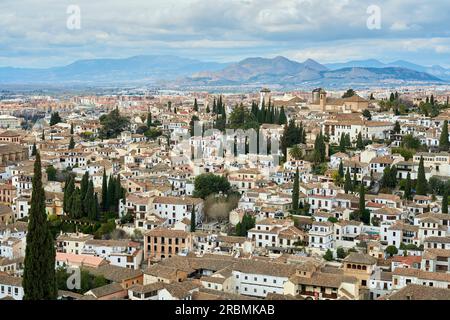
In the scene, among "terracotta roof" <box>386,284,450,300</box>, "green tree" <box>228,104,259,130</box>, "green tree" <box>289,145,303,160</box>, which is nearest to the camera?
"terracotta roof" <box>386,284,450,300</box>

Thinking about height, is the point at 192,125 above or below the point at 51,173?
above

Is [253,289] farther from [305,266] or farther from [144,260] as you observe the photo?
[144,260]

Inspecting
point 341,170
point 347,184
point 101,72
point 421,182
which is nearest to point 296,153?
point 341,170

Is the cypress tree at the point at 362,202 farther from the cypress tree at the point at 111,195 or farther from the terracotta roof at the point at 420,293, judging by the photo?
the cypress tree at the point at 111,195

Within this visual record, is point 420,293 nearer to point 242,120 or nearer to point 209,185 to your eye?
point 209,185

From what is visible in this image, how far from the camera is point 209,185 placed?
17.5m

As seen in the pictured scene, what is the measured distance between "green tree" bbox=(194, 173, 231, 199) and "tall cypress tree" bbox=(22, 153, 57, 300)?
10.1m

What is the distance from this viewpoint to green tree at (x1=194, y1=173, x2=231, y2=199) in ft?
57.6

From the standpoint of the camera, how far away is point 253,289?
39.4 ft

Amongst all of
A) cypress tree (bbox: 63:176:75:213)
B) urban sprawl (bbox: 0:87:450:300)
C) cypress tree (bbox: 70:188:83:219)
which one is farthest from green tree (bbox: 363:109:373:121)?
cypress tree (bbox: 70:188:83:219)

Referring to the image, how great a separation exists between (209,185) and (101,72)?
81.1 m

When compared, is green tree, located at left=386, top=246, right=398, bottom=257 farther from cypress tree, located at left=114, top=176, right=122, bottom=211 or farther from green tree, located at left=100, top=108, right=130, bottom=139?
green tree, located at left=100, top=108, right=130, bottom=139

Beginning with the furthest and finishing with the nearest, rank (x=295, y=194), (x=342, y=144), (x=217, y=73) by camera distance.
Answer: (x=217, y=73) → (x=342, y=144) → (x=295, y=194)

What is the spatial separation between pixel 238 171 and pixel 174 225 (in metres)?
3.75
